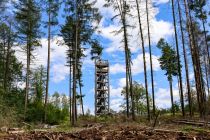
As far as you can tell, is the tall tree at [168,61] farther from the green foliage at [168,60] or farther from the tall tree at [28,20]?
the tall tree at [28,20]

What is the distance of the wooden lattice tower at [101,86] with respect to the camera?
5609 centimetres

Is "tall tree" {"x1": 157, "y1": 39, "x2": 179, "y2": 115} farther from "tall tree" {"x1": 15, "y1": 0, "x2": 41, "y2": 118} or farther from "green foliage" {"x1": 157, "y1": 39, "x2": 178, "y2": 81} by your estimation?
"tall tree" {"x1": 15, "y1": 0, "x2": 41, "y2": 118}

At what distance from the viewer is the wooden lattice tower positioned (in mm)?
56094

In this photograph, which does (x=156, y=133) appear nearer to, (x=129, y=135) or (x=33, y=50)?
(x=129, y=135)

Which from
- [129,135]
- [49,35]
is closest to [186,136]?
[129,135]

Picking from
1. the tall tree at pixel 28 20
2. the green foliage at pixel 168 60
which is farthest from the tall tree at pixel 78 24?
the green foliage at pixel 168 60

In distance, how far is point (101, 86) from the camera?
2281 inches

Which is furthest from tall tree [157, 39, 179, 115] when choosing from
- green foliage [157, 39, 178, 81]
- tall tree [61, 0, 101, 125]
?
tall tree [61, 0, 101, 125]

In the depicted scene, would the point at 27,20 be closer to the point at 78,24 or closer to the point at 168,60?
the point at 78,24

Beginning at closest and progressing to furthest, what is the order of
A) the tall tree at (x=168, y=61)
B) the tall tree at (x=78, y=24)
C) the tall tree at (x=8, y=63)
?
the tall tree at (x=78, y=24) → the tall tree at (x=8, y=63) → the tall tree at (x=168, y=61)

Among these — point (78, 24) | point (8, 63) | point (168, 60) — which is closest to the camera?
point (78, 24)

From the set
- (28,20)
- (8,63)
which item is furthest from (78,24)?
(8,63)

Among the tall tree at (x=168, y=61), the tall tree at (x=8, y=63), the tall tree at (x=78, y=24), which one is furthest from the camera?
the tall tree at (x=168, y=61)

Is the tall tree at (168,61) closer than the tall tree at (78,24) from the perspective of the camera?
No
